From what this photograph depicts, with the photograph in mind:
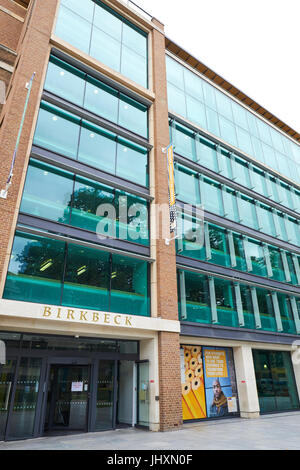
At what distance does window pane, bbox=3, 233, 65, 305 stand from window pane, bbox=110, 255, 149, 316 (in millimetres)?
2182

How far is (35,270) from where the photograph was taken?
10.1 metres

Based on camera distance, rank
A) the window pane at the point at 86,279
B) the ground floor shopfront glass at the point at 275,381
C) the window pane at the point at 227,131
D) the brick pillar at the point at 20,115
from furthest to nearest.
A: the window pane at the point at 227,131, the ground floor shopfront glass at the point at 275,381, the window pane at the point at 86,279, the brick pillar at the point at 20,115

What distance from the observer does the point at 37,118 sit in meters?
12.0

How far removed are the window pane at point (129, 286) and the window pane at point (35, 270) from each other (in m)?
2.18

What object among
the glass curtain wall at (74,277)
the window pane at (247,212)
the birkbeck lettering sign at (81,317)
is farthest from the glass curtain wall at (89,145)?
the window pane at (247,212)

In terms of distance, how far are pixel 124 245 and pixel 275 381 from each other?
11.1m

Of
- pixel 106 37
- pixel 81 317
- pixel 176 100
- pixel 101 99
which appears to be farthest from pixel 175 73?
pixel 81 317

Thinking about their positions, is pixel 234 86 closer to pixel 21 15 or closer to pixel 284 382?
pixel 21 15

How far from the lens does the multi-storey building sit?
A: 10.2 meters

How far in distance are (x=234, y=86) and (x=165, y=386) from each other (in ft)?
68.2

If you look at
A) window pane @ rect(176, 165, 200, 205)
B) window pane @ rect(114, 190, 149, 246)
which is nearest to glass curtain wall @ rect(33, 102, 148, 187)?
window pane @ rect(114, 190, 149, 246)

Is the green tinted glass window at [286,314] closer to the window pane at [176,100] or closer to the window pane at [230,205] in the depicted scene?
the window pane at [230,205]

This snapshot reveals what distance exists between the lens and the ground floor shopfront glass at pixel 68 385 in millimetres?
9281

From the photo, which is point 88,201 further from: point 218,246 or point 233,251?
point 233,251
